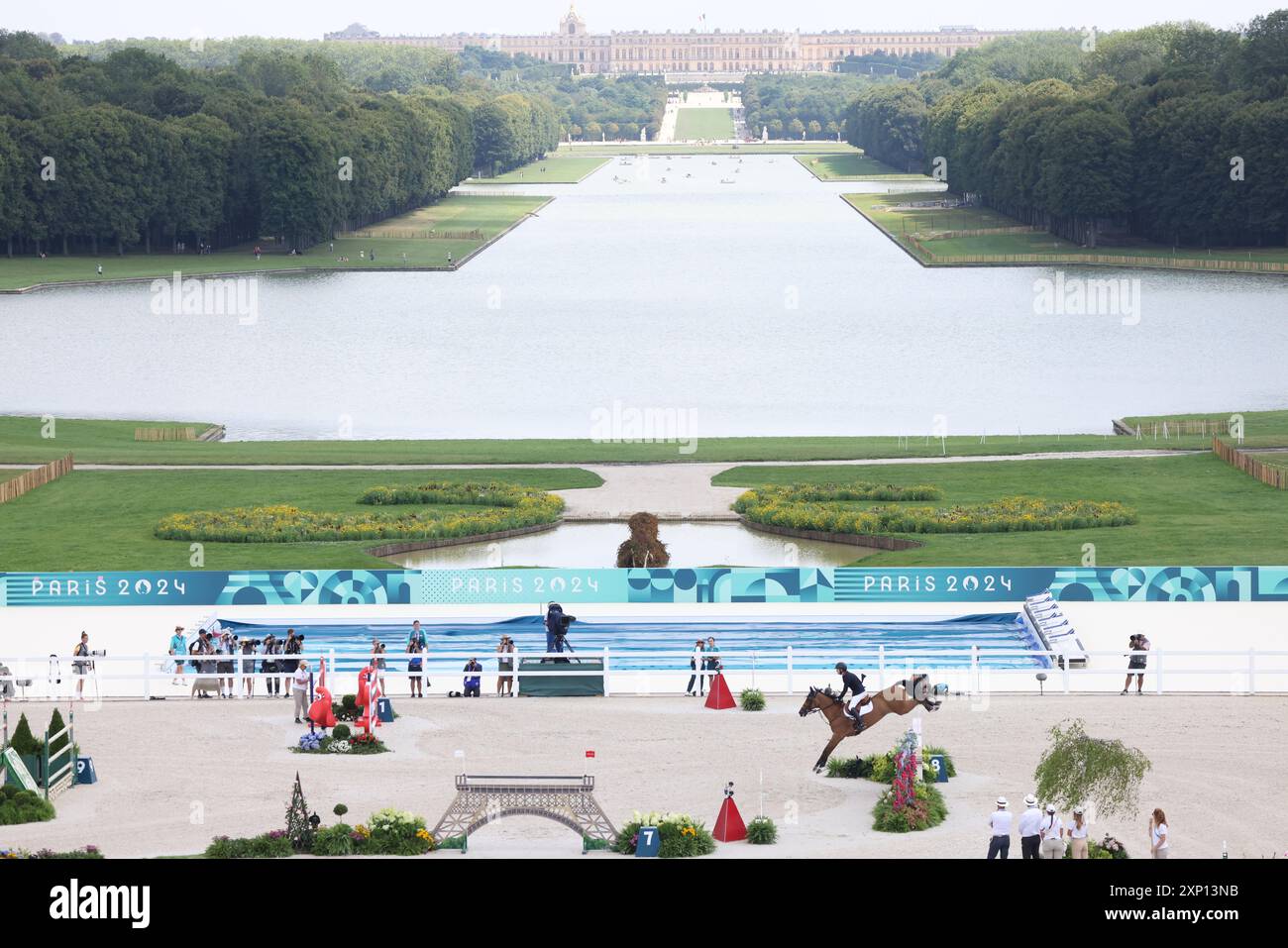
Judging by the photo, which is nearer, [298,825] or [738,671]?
[298,825]

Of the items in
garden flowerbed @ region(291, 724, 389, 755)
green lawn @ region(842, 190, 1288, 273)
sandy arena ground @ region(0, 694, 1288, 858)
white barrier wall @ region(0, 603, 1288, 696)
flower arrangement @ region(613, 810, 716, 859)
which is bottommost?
white barrier wall @ region(0, 603, 1288, 696)

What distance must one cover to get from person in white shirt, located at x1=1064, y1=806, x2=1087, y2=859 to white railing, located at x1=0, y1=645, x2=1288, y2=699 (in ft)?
29.9

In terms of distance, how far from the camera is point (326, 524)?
2217 inches

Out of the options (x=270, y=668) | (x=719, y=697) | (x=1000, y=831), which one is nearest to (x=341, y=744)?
(x=270, y=668)

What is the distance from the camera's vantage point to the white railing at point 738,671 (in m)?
37.1

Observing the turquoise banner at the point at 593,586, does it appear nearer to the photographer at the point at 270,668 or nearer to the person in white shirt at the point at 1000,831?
the photographer at the point at 270,668

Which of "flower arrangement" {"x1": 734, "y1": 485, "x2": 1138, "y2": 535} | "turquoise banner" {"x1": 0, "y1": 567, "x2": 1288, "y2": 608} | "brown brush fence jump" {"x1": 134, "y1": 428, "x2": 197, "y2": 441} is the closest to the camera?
"turquoise banner" {"x1": 0, "y1": 567, "x2": 1288, "y2": 608}

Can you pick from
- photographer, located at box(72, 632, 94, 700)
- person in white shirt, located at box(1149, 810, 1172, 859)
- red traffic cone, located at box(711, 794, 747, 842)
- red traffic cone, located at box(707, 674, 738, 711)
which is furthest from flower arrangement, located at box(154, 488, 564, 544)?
person in white shirt, located at box(1149, 810, 1172, 859)

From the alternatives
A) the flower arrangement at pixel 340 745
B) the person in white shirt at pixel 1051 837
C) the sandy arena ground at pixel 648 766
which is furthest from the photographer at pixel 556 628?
the person in white shirt at pixel 1051 837

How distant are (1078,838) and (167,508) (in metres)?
38.4

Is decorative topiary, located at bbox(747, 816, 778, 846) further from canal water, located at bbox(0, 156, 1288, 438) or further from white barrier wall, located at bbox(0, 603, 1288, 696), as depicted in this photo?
canal water, located at bbox(0, 156, 1288, 438)

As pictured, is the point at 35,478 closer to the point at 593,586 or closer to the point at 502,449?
Answer: the point at 502,449

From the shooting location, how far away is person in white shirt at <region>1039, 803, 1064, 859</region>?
86.8 feet
